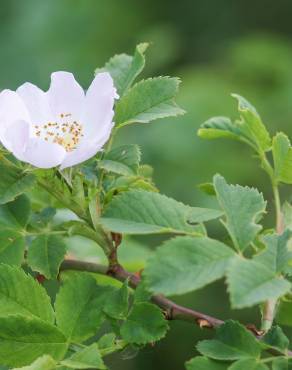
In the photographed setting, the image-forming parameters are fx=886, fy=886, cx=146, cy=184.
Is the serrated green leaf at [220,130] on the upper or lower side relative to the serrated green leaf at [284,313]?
upper

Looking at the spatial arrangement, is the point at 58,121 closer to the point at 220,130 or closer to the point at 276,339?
the point at 220,130

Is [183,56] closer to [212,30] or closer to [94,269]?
[212,30]

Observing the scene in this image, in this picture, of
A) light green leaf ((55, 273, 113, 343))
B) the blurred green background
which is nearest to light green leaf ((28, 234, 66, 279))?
light green leaf ((55, 273, 113, 343))

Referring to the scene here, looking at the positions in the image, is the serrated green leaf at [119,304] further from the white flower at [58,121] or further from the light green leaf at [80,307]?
the white flower at [58,121]

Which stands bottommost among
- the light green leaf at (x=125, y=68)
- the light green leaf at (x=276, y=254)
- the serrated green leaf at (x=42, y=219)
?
the light green leaf at (x=276, y=254)

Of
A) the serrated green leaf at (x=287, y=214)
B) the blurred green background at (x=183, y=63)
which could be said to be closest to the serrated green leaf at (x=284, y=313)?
the serrated green leaf at (x=287, y=214)

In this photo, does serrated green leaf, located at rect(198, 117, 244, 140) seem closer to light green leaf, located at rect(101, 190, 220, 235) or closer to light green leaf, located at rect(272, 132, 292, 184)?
light green leaf, located at rect(272, 132, 292, 184)

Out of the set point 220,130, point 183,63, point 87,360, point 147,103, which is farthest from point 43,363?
point 183,63
